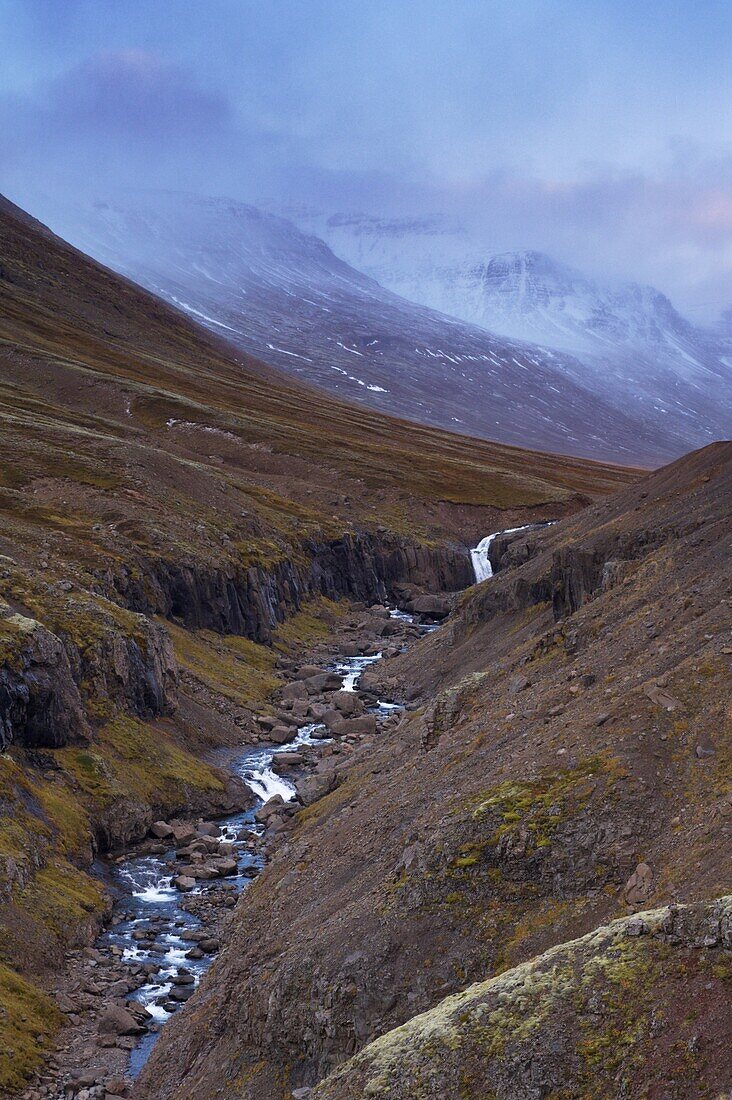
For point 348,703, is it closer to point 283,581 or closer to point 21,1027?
point 283,581

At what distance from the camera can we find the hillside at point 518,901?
19.2 meters

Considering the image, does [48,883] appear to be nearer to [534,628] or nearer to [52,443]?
[534,628]

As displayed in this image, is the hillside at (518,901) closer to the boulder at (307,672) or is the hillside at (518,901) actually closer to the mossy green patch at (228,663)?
the mossy green patch at (228,663)

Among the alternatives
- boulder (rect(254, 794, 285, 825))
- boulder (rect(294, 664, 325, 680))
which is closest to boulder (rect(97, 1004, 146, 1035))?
boulder (rect(254, 794, 285, 825))

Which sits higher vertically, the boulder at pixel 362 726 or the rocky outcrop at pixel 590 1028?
the rocky outcrop at pixel 590 1028

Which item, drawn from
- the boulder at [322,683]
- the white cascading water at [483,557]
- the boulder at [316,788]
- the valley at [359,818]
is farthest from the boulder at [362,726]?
the white cascading water at [483,557]

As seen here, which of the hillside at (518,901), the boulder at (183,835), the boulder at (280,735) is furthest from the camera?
the boulder at (280,735)

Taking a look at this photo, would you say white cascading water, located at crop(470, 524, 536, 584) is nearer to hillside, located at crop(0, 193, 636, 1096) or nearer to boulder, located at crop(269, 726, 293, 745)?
hillside, located at crop(0, 193, 636, 1096)

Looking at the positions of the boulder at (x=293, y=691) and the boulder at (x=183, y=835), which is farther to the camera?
the boulder at (x=293, y=691)

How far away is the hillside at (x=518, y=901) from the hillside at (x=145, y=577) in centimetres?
925

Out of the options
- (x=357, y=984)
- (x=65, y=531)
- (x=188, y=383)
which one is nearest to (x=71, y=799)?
(x=357, y=984)

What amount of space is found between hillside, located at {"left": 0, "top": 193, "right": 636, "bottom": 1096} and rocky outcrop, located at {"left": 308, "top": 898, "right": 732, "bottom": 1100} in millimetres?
16772

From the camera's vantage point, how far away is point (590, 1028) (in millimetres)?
19141

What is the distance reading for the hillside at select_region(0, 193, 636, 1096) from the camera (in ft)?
145
